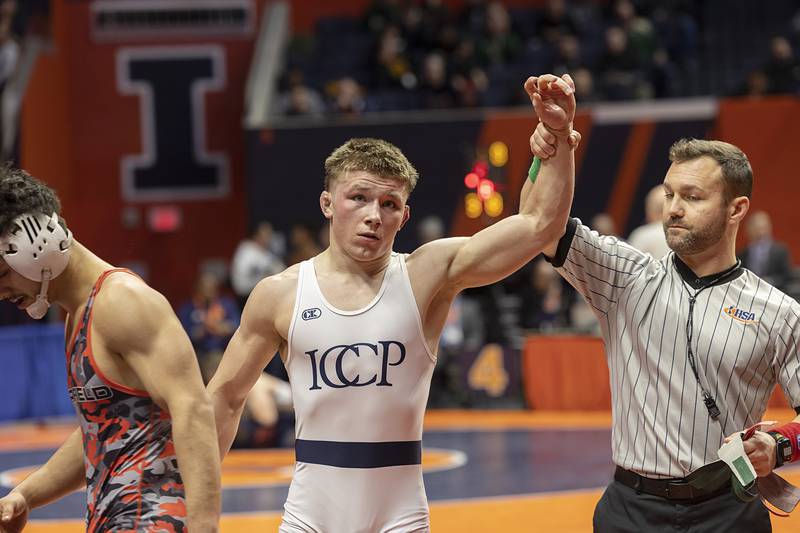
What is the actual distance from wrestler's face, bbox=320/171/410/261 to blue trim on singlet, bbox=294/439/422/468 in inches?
23.2

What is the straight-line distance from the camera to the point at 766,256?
45.8 ft

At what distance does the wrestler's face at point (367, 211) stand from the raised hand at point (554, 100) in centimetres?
51

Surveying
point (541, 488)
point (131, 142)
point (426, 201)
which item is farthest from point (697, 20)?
point (541, 488)

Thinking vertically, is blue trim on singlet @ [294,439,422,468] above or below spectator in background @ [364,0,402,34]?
below

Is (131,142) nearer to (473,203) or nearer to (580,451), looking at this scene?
(473,203)

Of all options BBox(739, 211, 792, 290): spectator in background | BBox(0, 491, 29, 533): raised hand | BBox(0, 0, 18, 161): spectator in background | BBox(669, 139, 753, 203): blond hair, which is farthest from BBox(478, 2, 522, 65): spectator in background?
BBox(0, 491, 29, 533): raised hand

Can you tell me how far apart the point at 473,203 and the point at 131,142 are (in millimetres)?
7265

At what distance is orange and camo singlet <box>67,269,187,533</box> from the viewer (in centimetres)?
332

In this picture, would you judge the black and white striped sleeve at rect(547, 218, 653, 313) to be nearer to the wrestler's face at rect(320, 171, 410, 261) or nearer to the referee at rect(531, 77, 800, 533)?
the referee at rect(531, 77, 800, 533)

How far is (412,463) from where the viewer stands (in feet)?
12.7

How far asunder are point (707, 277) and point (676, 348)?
28cm

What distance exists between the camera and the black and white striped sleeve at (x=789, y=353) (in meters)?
3.95

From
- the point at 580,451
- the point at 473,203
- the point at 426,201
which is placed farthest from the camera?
the point at 426,201

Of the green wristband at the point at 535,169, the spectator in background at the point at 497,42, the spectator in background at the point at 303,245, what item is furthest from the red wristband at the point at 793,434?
the spectator in background at the point at 497,42
